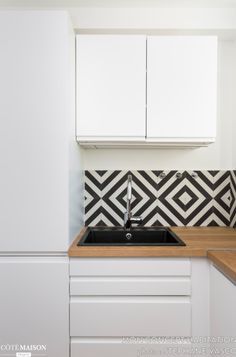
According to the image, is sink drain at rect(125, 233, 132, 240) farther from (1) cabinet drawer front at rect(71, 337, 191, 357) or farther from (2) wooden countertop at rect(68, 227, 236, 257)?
(1) cabinet drawer front at rect(71, 337, 191, 357)

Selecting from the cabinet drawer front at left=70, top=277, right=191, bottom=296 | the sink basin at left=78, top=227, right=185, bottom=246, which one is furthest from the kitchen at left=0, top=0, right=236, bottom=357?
the sink basin at left=78, top=227, right=185, bottom=246

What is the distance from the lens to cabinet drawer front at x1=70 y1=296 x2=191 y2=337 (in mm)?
1368

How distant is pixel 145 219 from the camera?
200 centimetres

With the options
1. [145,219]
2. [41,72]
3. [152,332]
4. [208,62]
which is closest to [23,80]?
[41,72]

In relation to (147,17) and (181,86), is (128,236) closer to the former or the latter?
(181,86)

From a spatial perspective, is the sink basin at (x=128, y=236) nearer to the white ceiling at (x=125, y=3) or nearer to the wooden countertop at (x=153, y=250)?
the wooden countertop at (x=153, y=250)

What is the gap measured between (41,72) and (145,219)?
1.30 meters

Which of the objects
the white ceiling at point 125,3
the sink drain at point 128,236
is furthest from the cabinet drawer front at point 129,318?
the white ceiling at point 125,3

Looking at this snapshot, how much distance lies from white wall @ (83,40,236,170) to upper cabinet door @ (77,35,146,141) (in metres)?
0.40

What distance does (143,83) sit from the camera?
5.31 ft

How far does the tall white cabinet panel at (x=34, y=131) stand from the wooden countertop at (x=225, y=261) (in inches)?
31.8

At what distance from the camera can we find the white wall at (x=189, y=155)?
2.00m

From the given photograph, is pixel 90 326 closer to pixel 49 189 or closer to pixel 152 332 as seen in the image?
pixel 152 332

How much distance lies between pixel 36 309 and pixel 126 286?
514 millimetres
